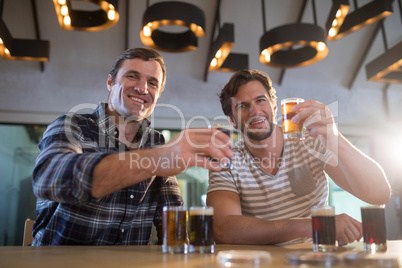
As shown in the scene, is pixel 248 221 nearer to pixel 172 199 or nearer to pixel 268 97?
pixel 172 199

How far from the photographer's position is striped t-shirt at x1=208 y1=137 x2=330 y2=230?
1774 mm

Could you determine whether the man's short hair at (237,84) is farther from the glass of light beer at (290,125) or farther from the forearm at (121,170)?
the forearm at (121,170)

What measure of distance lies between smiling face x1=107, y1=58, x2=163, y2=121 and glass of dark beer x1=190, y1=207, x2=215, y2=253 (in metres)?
0.94

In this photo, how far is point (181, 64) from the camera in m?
5.67

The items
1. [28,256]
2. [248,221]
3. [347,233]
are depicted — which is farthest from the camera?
[248,221]

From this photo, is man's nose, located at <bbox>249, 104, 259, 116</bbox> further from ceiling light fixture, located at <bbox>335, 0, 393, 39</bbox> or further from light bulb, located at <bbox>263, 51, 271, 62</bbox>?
ceiling light fixture, located at <bbox>335, 0, 393, 39</bbox>

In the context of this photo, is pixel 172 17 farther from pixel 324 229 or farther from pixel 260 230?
pixel 324 229

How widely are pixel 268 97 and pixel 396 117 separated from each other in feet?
16.8

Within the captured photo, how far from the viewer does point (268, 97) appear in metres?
2.05

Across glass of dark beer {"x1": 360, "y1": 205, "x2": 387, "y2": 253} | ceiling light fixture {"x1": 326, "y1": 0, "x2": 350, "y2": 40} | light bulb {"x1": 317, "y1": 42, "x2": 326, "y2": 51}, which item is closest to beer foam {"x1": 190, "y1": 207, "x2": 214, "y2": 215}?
glass of dark beer {"x1": 360, "y1": 205, "x2": 387, "y2": 253}

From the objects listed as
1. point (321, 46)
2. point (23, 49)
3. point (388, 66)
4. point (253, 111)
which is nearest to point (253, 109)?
point (253, 111)

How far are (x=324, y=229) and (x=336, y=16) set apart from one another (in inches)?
93.1

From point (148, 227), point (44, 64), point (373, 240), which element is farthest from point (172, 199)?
point (44, 64)

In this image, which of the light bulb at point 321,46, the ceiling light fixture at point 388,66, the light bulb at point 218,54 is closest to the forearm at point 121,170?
the light bulb at point 321,46
